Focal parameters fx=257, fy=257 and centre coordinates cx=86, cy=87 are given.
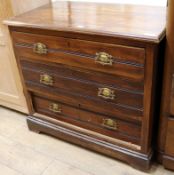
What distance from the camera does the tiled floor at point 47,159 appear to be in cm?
154

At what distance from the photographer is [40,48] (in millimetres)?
1467

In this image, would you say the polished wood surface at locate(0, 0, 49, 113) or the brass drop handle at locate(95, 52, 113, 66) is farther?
the polished wood surface at locate(0, 0, 49, 113)

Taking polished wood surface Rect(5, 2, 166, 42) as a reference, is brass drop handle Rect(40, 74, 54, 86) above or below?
below

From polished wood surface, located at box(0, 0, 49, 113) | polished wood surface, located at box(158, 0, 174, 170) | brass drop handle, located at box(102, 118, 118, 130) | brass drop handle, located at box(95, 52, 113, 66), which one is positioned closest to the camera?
polished wood surface, located at box(158, 0, 174, 170)

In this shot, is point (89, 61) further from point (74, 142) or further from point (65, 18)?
point (74, 142)

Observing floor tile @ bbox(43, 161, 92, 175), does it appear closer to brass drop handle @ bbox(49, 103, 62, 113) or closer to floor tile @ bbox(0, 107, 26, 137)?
brass drop handle @ bbox(49, 103, 62, 113)

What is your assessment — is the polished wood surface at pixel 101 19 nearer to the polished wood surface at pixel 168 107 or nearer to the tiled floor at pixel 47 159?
the polished wood surface at pixel 168 107

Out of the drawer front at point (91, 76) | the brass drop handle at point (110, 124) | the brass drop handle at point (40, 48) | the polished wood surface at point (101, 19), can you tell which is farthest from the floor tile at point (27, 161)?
the polished wood surface at point (101, 19)

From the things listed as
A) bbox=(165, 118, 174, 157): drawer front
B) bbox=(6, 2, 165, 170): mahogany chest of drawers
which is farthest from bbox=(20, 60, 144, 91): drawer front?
bbox=(165, 118, 174, 157): drawer front

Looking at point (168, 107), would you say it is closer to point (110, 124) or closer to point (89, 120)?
point (110, 124)

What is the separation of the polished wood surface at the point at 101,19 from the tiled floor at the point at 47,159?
81 cm

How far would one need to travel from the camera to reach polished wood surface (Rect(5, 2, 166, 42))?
3.88 ft

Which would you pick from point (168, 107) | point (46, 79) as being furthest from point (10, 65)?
point (168, 107)

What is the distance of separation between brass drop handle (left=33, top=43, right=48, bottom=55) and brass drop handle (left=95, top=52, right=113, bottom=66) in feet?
1.10
